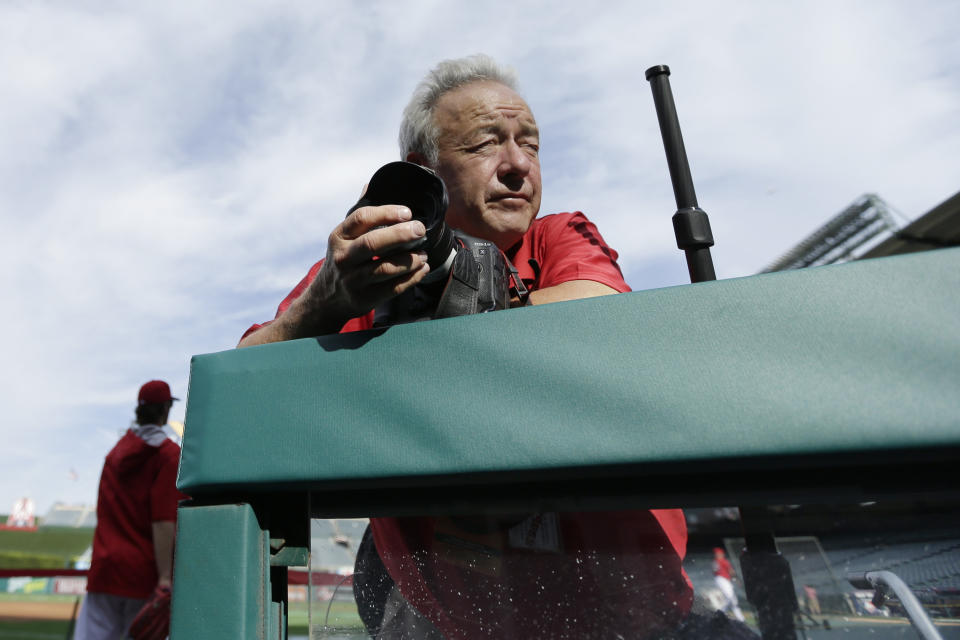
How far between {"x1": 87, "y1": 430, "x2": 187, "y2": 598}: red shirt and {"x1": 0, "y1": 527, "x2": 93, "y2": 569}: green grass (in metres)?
22.8

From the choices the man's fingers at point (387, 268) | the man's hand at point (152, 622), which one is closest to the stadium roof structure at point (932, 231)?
the man's hand at point (152, 622)

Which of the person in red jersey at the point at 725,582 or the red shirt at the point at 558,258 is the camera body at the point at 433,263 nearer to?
the red shirt at the point at 558,258

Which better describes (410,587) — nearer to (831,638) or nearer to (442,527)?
(442,527)

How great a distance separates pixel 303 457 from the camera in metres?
0.72

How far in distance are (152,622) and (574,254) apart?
9.31ft

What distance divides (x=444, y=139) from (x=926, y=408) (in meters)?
1.08

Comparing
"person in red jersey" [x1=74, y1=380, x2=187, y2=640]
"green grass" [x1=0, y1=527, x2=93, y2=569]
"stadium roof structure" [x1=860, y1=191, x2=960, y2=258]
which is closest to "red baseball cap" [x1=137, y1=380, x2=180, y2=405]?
"person in red jersey" [x1=74, y1=380, x2=187, y2=640]

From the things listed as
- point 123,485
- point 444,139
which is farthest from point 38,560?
point 444,139

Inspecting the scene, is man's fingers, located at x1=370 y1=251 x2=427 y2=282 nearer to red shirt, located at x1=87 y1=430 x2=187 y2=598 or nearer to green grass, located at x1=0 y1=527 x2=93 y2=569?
red shirt, located at x1=87 y1=430 x2=187 y2=598

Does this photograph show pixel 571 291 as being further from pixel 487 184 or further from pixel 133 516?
pixel 133 516

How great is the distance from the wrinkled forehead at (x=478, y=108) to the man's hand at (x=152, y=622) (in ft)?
8.73

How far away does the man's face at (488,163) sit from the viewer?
1337 millimetres

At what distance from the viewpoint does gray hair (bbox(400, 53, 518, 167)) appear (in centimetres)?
144

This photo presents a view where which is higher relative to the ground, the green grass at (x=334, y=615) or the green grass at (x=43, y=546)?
the green grass at (x=43, y=546)
